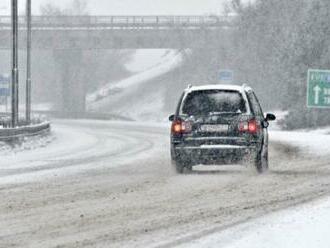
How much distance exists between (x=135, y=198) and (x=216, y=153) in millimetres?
4459

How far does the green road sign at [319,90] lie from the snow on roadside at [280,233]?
29.3 metres

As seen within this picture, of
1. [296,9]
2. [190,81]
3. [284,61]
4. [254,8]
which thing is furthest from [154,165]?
[190,81]

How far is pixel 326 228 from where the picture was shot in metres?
10.4

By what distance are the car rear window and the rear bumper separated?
69cm

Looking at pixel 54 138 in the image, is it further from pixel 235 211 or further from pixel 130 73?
pixel 130 73

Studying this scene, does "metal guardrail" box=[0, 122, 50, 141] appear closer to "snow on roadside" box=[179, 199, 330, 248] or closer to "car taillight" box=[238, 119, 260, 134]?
"car taillight" box=[238, 119, 260, 134]

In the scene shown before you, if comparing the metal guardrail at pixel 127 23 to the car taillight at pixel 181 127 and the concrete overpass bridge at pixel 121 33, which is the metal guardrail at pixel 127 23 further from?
the car taillight at pixel 181 127

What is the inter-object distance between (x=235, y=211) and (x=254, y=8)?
231 feet

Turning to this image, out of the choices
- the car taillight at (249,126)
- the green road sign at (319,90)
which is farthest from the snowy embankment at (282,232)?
the green road sign at (319,90)

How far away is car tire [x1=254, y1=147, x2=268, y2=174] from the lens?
18317mm

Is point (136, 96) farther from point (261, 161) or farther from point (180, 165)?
point (261, 161)

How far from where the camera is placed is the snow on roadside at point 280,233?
935 centimetres

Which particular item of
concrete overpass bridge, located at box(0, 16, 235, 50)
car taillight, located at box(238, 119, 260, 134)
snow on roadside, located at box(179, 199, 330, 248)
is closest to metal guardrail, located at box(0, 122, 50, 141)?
car taillight, located at box(238, 119, 260, 134)

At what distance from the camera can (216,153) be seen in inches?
709
